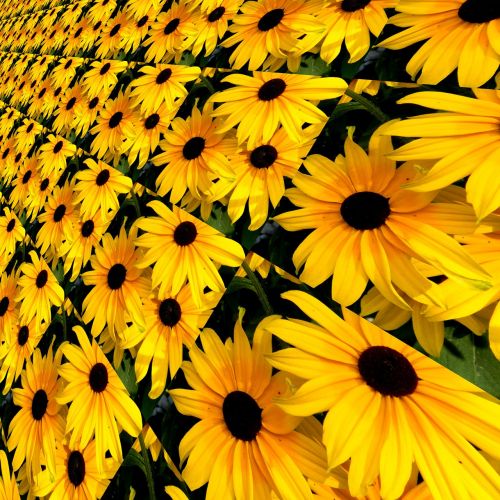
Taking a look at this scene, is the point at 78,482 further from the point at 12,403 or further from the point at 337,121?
the point at 337,121

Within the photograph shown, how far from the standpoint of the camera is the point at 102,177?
1.15 meters

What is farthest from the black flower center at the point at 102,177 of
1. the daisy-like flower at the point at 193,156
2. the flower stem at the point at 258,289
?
the flower stem at the point at 258,289

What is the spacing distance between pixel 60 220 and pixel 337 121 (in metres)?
0.91

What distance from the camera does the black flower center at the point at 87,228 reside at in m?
1.06

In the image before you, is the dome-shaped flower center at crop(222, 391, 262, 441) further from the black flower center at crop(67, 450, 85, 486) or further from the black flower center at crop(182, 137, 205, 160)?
the black flower center at crop(182, 137, 205, 160)

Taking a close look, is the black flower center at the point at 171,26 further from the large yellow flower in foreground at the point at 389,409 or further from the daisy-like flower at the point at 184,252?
the large yellow flower in foreground at the point at 389,409

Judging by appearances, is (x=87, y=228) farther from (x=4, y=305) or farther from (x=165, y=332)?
(x=165, y=332)

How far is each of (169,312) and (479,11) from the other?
724 mm

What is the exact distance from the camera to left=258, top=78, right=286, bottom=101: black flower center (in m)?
0.81

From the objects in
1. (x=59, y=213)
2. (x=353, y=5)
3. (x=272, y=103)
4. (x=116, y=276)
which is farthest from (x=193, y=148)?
(x=59, y=213)

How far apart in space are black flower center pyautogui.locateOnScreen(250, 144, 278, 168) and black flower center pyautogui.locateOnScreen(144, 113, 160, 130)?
17.4 inches

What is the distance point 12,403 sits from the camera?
3.05ft

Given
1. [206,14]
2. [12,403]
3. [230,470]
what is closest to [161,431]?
[230,470]

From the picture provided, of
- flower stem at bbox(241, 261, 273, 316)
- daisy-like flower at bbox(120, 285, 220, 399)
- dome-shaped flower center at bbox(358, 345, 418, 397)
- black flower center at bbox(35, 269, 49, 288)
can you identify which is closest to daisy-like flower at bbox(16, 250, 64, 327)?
black flower center at bbox(35, 269, 49, 288)
